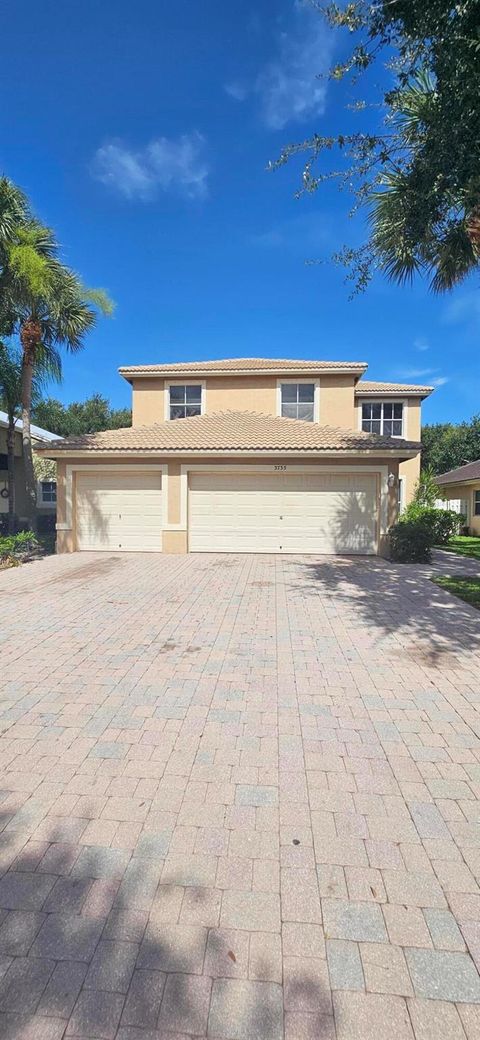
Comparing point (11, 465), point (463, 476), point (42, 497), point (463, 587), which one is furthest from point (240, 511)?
point (463, 476)

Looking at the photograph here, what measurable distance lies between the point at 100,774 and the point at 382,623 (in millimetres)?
4601

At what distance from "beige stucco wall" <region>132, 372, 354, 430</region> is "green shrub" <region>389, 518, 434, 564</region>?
6.36 metres

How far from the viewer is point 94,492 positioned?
13.6 m

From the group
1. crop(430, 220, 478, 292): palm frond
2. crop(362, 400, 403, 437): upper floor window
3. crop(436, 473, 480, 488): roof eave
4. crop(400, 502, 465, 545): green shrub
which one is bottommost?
crop(400, 502, 465, 545): green shrub

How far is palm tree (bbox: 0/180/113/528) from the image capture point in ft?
39.3

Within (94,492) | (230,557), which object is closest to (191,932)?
(230,557)

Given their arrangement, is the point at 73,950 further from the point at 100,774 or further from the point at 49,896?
the point at 100,774

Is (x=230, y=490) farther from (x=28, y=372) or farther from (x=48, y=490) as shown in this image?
(x=48, y=490)

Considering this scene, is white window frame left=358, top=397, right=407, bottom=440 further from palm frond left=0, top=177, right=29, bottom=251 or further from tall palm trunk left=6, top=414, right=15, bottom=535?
palm frond left=0, top=177, right=29, bottom=251

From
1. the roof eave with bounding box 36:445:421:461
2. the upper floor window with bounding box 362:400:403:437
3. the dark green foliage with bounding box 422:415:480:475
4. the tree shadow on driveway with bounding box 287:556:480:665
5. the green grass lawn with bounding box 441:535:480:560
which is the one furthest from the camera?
the dark green foliage with bounding box 422:415:480:475

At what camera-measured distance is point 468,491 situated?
24.2m

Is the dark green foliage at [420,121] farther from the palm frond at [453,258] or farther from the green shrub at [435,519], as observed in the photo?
the green shrub at [435,519]

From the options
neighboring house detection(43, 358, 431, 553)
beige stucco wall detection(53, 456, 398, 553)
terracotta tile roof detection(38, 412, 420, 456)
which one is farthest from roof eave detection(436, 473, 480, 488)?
beige stucco wall detection(53, 456, 398, 553)

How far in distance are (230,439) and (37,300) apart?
21.8 ft
